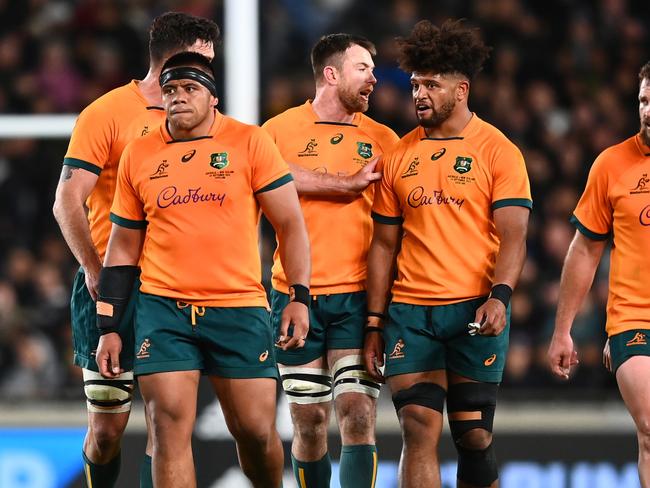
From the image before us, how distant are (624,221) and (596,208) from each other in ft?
0.50

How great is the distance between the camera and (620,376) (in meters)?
5.48

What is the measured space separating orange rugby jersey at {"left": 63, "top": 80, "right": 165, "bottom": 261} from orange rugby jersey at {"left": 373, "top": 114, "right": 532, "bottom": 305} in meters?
1.17

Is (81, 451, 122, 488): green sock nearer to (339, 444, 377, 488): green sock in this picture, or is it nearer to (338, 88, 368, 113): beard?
(339, 444, 377, 488): green sock

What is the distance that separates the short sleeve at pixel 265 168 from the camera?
5.35m

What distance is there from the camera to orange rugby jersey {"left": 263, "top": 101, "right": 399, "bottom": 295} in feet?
19.6

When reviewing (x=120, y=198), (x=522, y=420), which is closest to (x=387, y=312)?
(x=120, y=198)

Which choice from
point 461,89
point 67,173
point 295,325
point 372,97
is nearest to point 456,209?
point 461,89

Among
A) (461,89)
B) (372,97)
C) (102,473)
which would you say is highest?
(461,89)

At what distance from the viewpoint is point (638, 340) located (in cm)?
544

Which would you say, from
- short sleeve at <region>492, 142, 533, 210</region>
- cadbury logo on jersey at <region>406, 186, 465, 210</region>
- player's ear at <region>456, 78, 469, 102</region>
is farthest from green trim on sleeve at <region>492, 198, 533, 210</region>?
player's ear at <region>456, 78, 469, 102</region>

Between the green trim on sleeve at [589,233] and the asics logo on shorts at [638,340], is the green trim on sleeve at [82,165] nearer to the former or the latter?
the green trim on sleeve at [589,233]

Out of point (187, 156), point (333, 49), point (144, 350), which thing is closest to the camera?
point (144, 350)

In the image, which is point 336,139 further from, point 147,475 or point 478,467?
point 147,475

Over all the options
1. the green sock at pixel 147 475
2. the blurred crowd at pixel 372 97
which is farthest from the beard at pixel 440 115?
the blurred crowd at pixel 372 97
